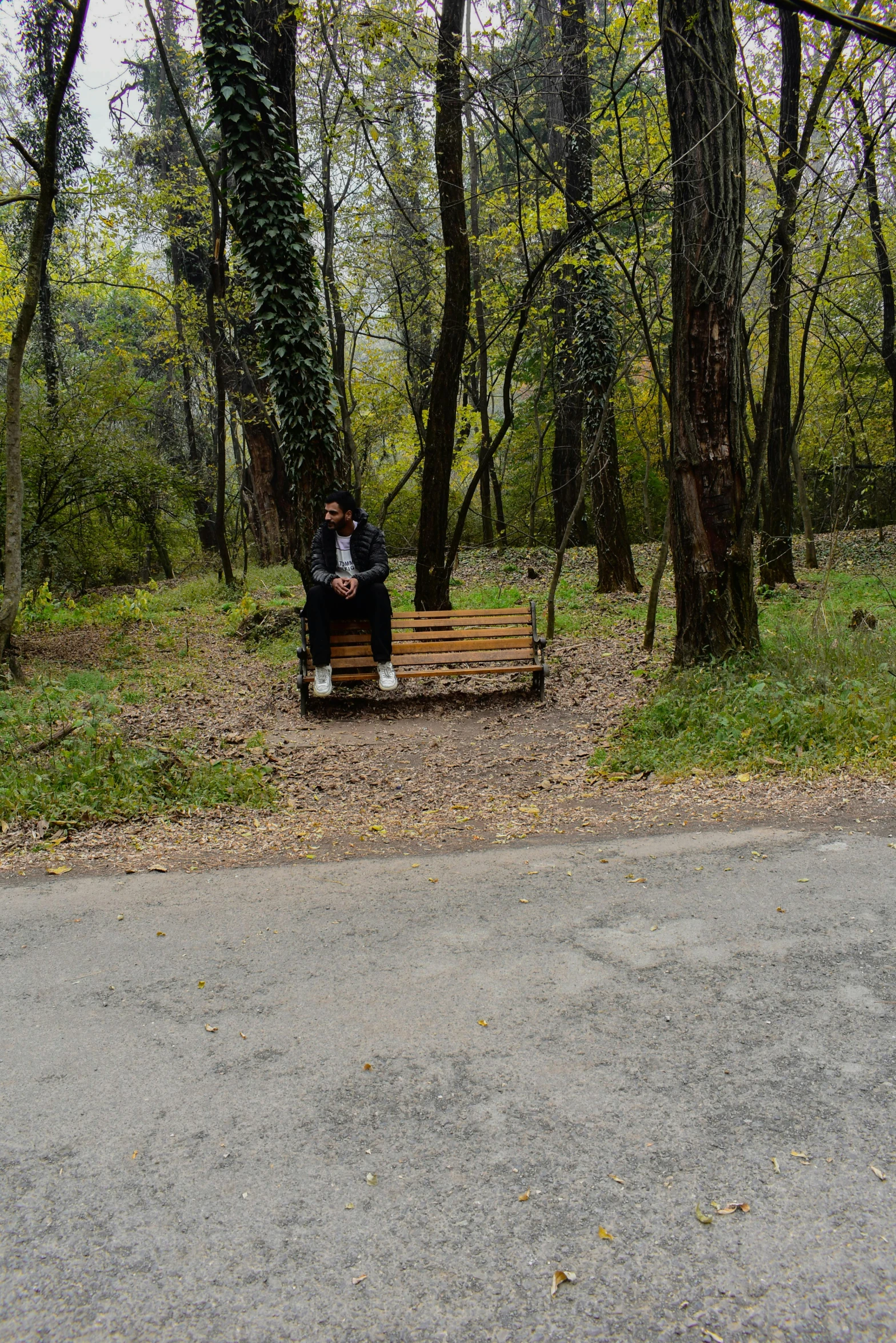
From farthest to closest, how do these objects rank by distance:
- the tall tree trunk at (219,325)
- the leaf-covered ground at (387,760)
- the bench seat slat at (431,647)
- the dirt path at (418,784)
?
the tall tree trunk at (219,325)
the bench seat slat at (431,647)
the leaf-covered ground at (387,760)
the dirt path at (418,784)

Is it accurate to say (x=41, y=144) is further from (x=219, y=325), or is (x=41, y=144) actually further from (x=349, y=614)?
(x=349, y=614)

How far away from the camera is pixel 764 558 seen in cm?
1302

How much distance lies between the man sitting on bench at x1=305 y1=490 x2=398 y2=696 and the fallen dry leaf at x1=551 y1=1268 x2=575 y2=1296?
603 cm

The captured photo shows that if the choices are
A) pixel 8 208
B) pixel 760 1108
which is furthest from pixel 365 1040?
pixel 8 208

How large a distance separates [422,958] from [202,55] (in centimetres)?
882

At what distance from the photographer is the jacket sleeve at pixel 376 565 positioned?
781 centimetres

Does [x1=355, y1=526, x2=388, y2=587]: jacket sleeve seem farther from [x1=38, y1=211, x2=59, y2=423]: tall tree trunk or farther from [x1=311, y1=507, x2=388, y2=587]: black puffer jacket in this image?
[x1=38, y1=211, x2=59, y2=423]: tall tree trunk

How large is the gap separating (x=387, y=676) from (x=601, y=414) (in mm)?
6343

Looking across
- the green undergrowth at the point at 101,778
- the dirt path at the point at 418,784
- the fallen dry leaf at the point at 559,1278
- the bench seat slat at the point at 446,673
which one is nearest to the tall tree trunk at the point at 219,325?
the bench seat slat at the point at 446,673

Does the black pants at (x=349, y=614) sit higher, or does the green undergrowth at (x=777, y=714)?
the black pants at (x=349, y=614)

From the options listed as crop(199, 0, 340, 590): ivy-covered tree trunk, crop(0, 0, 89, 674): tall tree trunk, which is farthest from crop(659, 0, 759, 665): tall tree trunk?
crop(0, 0, 89, 674): tall tree trunk

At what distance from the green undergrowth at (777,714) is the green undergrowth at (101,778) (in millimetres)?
2674

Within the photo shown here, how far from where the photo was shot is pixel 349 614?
805 cm

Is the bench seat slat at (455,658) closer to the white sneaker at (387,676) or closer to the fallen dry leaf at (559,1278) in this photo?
the white sneaker at (387,676)
